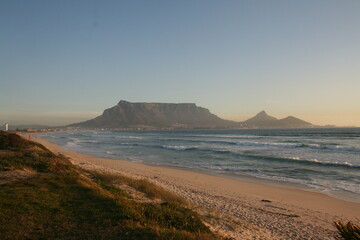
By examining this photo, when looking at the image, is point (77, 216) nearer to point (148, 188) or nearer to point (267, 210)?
point (148, 188)

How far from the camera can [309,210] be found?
1112cm

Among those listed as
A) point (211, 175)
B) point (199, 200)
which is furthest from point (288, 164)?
point (199, 200)

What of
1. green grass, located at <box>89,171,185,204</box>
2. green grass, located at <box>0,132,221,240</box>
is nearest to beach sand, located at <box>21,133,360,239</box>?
green grass, located at <box>89,171,185,204</box>

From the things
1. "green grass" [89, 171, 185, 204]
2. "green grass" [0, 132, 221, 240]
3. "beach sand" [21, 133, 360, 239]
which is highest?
"green grass" [0, 132, 221, 240]

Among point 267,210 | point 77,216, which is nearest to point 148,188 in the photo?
point 267,210

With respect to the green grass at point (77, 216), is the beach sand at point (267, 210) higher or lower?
lower

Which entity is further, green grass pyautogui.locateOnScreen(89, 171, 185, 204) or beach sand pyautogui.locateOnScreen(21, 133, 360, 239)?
green grass pyautogui.locateOnScreen(89, 171, 185, 204)

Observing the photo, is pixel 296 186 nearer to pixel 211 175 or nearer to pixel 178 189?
pixel 211 175

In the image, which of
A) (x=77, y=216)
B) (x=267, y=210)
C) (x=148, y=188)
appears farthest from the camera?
(x=148, y=188)

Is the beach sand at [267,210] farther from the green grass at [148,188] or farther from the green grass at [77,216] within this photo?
the green grass at [77,216]

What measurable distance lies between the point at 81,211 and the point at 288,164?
2246 cm

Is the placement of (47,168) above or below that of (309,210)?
above

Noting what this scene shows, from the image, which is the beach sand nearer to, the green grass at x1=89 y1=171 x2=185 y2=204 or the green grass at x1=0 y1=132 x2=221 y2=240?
the green grass at x1=89 y1=171 x2=185 y2=204

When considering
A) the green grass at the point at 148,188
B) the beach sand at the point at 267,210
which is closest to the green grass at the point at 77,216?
the beach sand at the point at 267,210
